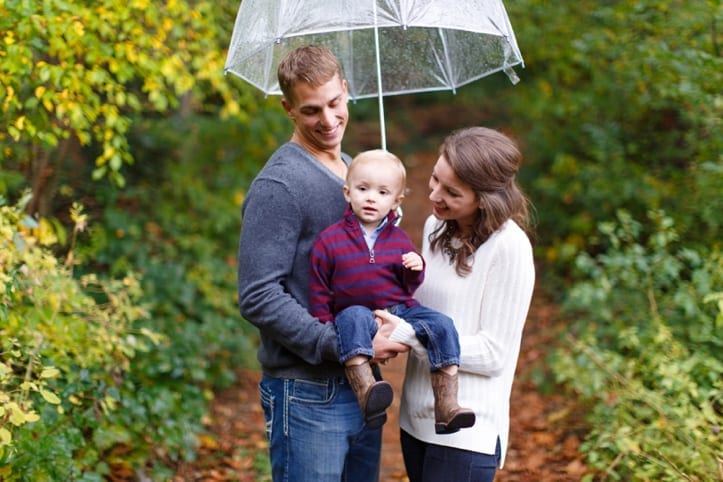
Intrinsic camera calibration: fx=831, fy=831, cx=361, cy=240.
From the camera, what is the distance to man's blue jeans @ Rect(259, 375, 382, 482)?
105 inches

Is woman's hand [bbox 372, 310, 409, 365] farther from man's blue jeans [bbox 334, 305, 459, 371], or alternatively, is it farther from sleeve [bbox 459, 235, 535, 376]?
sleeve [bbox 459, 235, 535, 376]

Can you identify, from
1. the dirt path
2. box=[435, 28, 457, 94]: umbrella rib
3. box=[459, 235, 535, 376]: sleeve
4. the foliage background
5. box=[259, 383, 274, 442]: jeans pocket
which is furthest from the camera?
the dirt path

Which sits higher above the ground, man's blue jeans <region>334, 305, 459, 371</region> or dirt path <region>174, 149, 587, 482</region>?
man's blue jeans <region>334, 305, 459, 371</region>

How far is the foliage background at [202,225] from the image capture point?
4023mm

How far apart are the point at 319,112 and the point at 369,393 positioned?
89cm

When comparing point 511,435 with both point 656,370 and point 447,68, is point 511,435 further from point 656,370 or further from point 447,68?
point 447,68

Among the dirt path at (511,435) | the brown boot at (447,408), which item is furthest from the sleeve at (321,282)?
the dirt path at (511,435)

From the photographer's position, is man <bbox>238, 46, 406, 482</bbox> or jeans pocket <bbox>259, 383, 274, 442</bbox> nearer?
man <bbox>238, 46, 406, 482</bbox>

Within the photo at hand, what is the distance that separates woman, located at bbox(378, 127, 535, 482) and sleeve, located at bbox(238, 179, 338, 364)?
0.23m

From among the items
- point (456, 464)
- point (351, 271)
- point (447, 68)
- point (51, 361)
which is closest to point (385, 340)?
point (351, 271)

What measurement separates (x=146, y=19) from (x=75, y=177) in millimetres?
2028

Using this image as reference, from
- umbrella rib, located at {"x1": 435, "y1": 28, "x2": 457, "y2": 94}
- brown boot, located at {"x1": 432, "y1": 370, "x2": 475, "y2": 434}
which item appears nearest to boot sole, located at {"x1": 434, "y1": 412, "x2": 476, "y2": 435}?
brown boot, located at {"x1": 432, "y1": 370, "x2": 475, "y2": 434}

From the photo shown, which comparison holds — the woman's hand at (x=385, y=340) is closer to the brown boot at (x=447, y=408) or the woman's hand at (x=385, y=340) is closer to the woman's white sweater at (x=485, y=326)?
the woman's white sweater at (x=485, y=326)

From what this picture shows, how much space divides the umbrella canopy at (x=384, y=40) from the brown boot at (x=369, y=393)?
96cm
